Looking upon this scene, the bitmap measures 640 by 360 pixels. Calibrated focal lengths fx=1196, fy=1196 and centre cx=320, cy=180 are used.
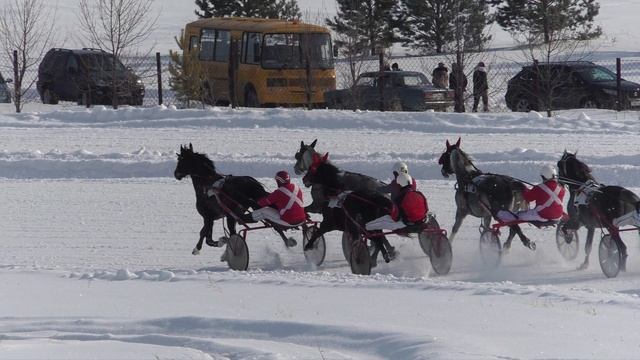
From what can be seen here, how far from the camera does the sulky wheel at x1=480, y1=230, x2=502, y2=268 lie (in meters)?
13.4

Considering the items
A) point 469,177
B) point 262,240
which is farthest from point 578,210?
point 262,240

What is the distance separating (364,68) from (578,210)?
18.3 m

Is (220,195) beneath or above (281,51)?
beneath

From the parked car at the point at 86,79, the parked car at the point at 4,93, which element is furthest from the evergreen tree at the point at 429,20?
the parked car at the point at 4,93

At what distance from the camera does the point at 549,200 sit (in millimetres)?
12766

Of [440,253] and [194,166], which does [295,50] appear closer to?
[194,166]

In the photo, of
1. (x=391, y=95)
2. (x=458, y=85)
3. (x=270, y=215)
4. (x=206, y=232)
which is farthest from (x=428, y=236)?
(x=391, y=95)

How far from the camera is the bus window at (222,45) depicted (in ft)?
107

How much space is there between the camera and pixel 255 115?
24.5 meters

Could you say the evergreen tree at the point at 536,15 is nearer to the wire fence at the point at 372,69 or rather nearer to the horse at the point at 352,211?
the wire fence at the point at 372,69

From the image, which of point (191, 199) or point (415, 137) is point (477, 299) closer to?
point (191, 199)

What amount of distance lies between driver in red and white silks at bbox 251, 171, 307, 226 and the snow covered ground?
2.02 ft

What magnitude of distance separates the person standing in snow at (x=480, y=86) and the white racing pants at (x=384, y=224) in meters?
15.0

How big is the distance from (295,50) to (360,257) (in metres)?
18.3
